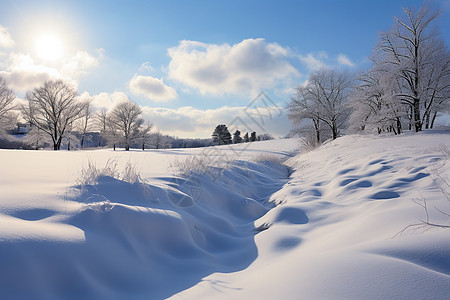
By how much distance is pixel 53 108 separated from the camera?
91.9 ft

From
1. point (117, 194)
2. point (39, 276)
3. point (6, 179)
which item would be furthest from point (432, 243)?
point (6, 179)

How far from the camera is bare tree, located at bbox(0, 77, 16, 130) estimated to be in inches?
1010

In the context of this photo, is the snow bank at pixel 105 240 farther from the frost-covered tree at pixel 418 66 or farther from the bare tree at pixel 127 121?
the bare tree at pixel 127 121

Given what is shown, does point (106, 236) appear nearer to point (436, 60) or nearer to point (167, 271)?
point (167, 271)

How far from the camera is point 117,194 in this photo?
3.19 m

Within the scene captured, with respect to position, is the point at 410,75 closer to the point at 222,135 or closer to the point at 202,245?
the point at 202,245

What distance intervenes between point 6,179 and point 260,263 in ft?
11.9

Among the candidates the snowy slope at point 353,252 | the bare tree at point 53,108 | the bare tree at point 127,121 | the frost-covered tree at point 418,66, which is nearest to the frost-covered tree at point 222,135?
the bare tree at point 127,121

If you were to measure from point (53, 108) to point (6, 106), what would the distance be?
491 cm

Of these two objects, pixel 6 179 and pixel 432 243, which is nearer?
pixel 432 243

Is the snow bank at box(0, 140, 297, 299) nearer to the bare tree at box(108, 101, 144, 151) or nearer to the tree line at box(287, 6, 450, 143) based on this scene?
the tree line at box(287, 6, 450, 143)

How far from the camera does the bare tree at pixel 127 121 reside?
121 ft

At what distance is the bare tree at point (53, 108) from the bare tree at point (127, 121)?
279 inches

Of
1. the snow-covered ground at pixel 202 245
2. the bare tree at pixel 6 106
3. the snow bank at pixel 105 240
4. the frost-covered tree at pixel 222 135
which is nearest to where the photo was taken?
the snow-covered ground at pixel 202 245
